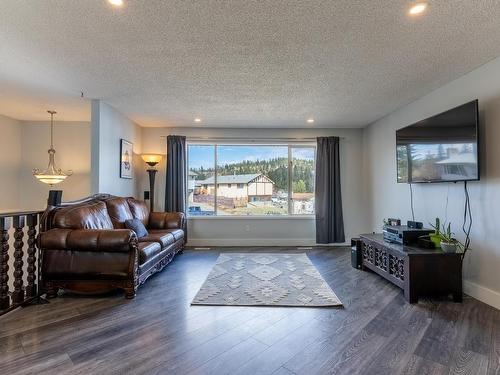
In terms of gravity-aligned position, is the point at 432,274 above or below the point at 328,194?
below

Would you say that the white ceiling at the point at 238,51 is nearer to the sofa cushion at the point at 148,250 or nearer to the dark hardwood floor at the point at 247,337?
the sofa cushion at the point at 148,250

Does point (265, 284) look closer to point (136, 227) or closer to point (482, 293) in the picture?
point (136, 227)

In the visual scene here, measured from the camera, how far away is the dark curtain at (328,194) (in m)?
5.45

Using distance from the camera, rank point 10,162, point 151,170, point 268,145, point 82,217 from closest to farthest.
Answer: point 82,217
point 10,162
point 151,170
point 268,145

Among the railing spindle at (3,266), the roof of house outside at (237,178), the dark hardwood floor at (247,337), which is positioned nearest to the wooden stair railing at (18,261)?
the railing spindle at (3,266)

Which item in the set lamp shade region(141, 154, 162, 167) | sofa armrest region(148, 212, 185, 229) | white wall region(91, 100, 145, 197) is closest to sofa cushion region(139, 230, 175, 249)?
sofa armrest region(148, 212, 185, 229)

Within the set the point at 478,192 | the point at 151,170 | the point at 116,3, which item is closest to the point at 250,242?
the point at 151,170

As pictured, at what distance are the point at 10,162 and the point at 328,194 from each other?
5971 millimetres

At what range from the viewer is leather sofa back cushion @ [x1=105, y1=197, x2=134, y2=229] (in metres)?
3.74

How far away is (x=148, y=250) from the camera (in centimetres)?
324

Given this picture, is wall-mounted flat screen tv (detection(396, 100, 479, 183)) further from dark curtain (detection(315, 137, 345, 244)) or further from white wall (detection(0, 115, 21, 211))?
white wall (detection(0, 115, 21, 211))

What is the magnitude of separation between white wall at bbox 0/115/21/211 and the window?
10.4 feet

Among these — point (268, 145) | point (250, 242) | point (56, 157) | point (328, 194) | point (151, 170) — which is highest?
point (268, 145)

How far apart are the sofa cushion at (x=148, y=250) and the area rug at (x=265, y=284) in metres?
0.72
